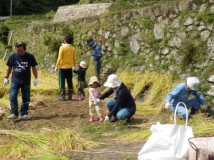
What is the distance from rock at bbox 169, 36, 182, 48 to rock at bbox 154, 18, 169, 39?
1.43 feet

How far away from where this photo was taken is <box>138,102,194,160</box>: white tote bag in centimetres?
263

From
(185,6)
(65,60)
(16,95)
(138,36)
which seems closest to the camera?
(16,95)

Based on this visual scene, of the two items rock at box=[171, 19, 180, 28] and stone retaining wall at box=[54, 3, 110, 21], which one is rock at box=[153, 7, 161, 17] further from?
stone retaining wall at box=[54, 3, 110, 21]

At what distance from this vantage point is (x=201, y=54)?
6.32 m

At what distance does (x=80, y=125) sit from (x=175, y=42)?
373 centimetres

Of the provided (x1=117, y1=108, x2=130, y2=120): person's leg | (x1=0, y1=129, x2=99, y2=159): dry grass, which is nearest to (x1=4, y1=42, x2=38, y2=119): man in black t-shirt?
(x1=0, y1=129, x2=99, y2=159): dry grass

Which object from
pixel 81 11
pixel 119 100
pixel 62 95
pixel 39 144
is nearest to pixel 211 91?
pixel 119 100

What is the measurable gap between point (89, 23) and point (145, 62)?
3.58 meters

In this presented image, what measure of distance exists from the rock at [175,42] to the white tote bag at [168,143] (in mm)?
4610

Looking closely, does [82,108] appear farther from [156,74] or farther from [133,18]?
[133,18]

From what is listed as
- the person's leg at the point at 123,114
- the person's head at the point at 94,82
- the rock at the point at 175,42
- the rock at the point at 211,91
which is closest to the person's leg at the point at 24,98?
the person's head at the point at 94,82

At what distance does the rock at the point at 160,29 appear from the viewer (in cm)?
750

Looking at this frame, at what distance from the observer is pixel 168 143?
264 cm

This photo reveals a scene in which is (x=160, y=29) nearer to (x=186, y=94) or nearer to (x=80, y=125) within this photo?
(x=186, y=94)
